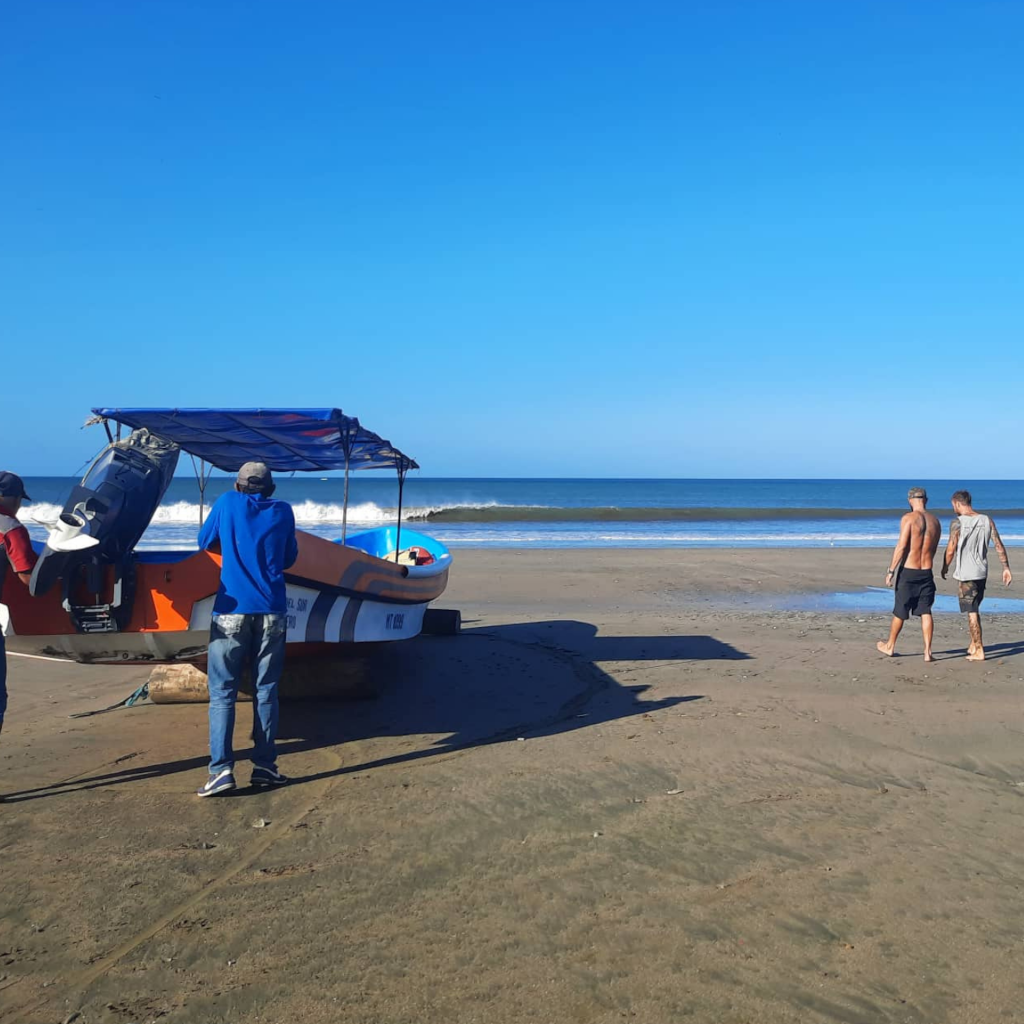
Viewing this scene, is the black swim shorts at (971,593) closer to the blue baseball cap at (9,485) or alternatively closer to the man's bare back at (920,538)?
the man's bare back at (920,538)

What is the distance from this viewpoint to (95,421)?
6133 mm

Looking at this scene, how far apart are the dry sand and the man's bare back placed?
4.27ft

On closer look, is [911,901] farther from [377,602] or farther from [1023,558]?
[1023,558]

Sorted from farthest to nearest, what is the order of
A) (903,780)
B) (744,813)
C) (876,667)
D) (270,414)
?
(876,667) → (270,414) → (903,780) → (744,813)

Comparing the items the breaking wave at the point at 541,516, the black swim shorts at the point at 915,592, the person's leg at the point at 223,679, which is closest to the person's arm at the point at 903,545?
the black swim shorts at the point at 915,592

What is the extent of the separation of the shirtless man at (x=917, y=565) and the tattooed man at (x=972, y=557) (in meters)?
0.27

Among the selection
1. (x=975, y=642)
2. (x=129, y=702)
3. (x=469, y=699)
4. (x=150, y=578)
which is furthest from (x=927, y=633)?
(x=129, y=702)

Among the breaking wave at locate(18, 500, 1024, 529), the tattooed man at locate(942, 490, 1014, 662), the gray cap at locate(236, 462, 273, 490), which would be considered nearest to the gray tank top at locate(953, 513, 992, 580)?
the tattooed man at locate(942, 490, 1014, 662)

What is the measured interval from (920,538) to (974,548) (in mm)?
682

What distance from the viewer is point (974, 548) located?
865cm

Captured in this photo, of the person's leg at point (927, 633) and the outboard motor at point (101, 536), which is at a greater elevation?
the outboard motor at point (101, 536)

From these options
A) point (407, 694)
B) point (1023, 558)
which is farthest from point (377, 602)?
point (1023, 558)

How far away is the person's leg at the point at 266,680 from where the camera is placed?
4.91 metres

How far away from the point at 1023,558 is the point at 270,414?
20220 millimetres
